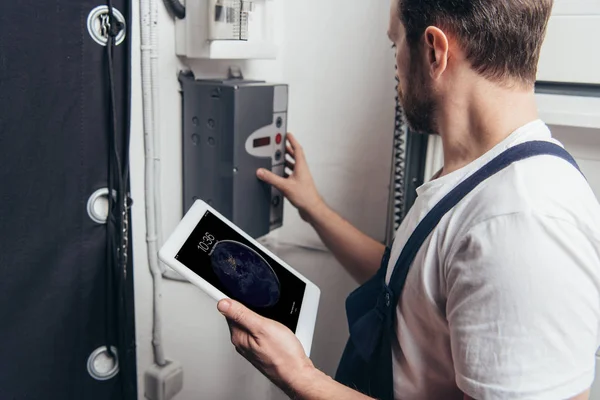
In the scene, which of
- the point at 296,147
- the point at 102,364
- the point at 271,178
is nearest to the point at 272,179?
the point at 271,178

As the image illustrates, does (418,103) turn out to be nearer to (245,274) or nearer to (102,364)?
(245,274)

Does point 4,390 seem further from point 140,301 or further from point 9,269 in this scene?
point 140,301

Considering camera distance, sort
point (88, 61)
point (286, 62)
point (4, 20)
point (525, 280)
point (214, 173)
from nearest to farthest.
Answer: point (525, 280) → point (4, 20) → point (88, 61) → point (214, 173) → point (286, 62)

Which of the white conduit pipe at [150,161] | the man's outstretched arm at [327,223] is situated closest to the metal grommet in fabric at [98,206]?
the white conduit pipe at [150,161]

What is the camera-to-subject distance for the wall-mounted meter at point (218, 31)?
100cm

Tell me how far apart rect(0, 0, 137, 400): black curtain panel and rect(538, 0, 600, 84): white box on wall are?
0.84m

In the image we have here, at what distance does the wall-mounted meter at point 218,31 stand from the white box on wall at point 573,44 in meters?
0.61

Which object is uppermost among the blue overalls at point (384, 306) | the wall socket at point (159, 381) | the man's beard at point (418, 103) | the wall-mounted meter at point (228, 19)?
the wall-mounted meter at point (228, 19)

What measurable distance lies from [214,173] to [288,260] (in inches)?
15.3

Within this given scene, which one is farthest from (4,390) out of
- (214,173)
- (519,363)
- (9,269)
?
(519,363)

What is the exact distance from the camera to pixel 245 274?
856 millimetres

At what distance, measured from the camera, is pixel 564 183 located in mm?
643

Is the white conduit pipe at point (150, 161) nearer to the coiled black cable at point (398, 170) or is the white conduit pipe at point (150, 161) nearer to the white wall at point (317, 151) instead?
the white wall at point (317, 151)

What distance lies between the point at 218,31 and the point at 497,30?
1.75 feet
